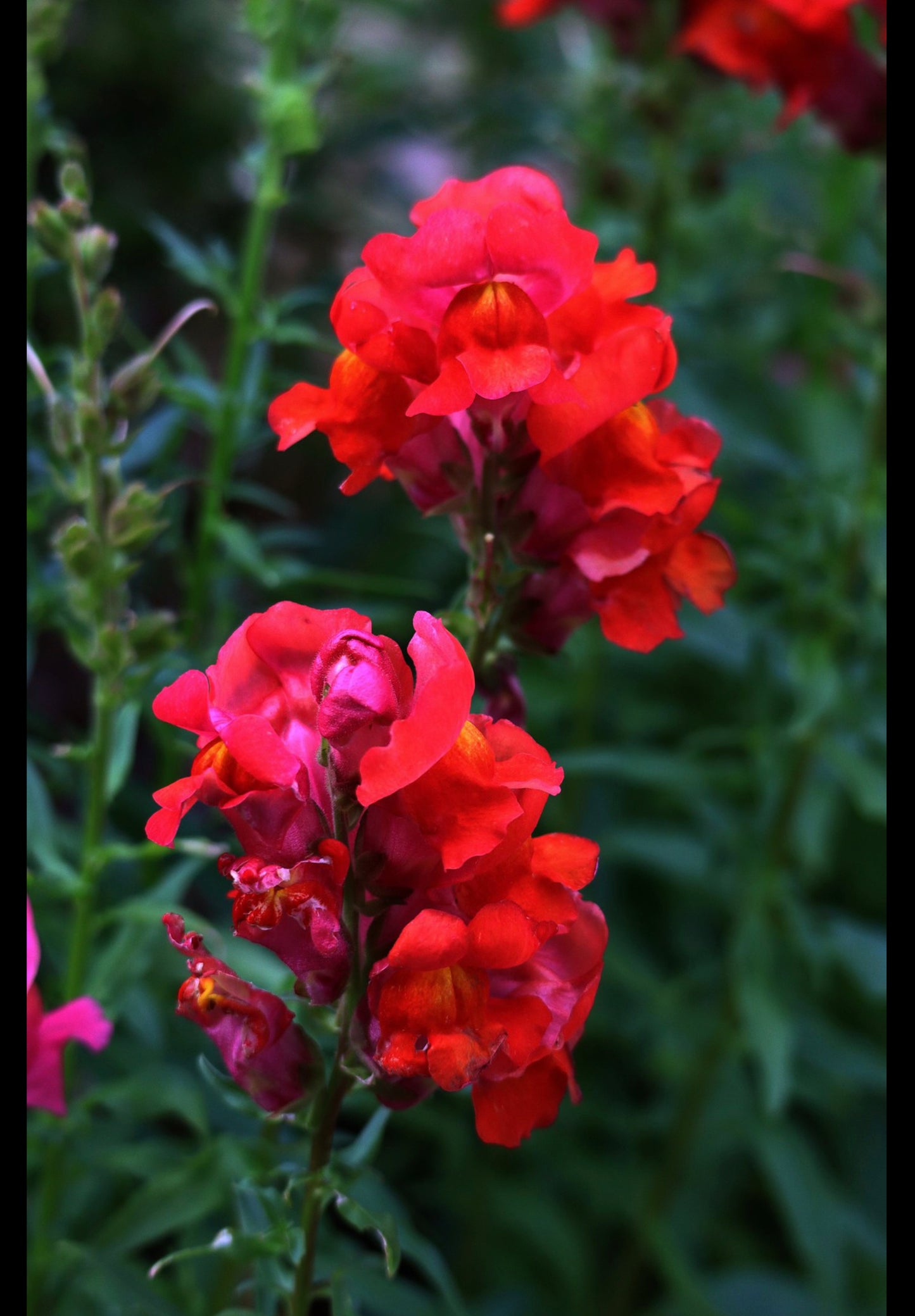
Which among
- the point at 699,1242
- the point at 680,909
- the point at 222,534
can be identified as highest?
the point at 222,534

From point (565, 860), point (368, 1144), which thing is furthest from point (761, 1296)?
point (565, 860)

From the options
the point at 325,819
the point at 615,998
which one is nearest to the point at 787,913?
the point at 615,998

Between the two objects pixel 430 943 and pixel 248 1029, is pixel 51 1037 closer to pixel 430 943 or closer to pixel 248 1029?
pixel 248 1029

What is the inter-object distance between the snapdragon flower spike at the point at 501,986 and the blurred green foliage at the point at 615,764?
19 cm

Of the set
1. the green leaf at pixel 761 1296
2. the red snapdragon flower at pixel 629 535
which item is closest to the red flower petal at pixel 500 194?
the red snapdragon flower at pixel 629 535

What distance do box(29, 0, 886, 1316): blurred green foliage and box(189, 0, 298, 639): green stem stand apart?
0.03 m

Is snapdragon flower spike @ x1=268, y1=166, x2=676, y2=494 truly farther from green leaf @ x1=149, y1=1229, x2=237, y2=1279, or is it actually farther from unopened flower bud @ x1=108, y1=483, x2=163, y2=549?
green leaf @ x1=149, y1=1229, x2=237, y2=1279

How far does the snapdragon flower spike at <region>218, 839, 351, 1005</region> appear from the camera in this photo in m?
0.64

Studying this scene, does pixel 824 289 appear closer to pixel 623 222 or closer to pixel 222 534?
pixel 623 222

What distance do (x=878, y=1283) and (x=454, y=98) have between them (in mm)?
2412

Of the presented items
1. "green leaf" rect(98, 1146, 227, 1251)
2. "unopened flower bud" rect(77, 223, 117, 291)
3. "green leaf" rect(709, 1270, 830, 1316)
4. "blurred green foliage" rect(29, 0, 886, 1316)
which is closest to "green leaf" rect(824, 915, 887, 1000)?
"blurred green foliage" rect(29, 0, 886, 1316)

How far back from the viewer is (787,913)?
→ 1578mm

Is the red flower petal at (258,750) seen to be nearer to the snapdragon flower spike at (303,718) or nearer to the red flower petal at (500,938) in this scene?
the snapdragon flower spike at (303,718)

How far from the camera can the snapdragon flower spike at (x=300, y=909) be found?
64 centimetres
